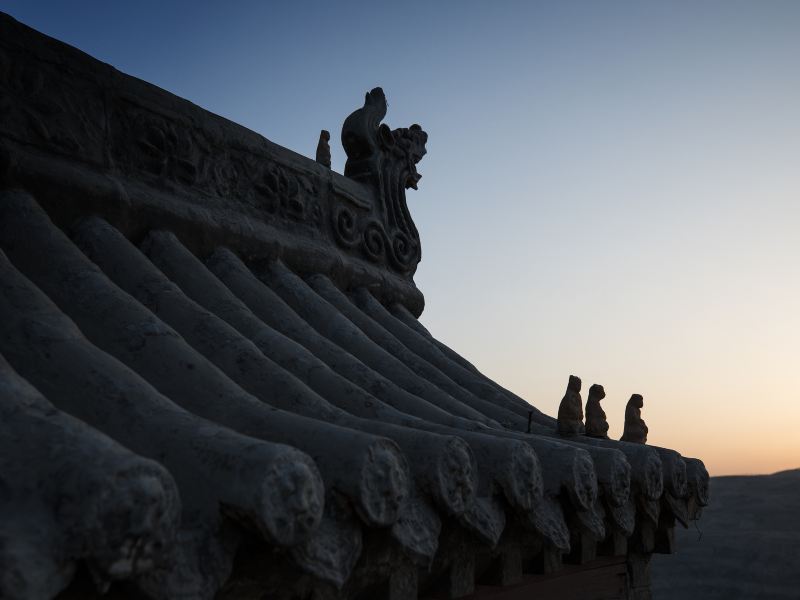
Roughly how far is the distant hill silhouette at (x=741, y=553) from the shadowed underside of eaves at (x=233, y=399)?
9213 millimetres

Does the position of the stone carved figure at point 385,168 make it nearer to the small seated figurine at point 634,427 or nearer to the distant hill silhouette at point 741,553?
the small seated figurine at point 634,427

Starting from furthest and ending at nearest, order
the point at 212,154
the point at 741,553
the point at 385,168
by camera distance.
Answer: the point at 741,553, the point at 385,168, the point at 212,154

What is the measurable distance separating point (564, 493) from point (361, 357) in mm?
1280

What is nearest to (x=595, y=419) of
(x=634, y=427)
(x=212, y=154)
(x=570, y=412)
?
(x=570, y=412)

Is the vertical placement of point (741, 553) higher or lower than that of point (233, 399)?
lower

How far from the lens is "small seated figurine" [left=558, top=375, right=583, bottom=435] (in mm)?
3502

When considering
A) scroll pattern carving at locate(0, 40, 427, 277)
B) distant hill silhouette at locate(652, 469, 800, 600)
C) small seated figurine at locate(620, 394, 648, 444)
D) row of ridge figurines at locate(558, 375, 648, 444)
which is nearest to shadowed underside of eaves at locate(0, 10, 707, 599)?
scroll pattern carving at locate(0, 40, 427, 277)

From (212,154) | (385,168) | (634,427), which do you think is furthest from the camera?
(385,168)

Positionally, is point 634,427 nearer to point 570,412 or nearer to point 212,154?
point 570,412

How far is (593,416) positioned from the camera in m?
3.72

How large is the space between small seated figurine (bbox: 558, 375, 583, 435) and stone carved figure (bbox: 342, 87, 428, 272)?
5.70ft

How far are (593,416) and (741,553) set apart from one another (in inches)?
414

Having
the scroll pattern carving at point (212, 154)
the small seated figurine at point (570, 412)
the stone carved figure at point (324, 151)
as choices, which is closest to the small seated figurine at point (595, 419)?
the small seated figurine at point (570, 412)

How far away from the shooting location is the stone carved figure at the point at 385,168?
5.02 metres
